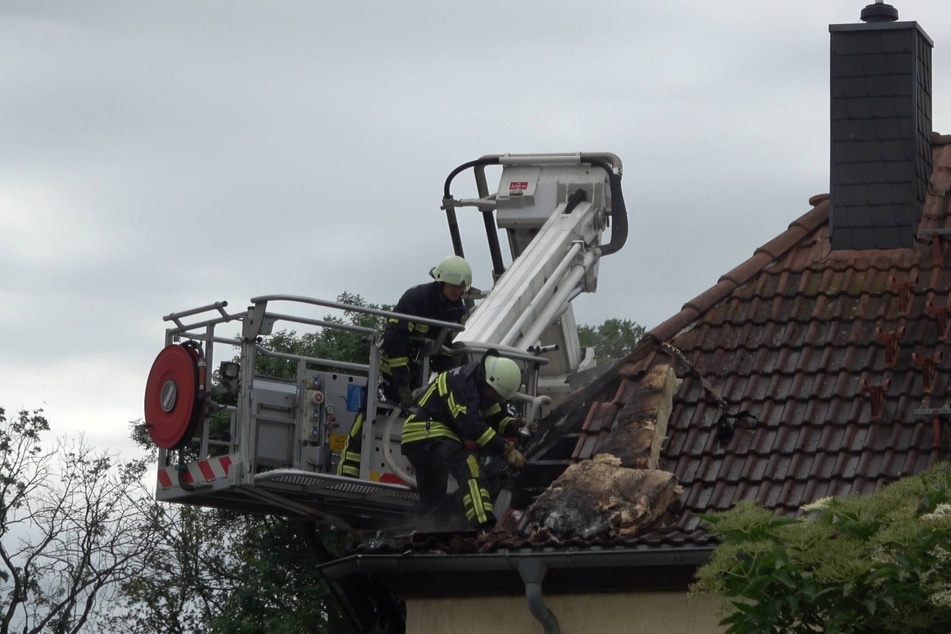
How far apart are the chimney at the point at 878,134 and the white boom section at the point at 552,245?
2.18m

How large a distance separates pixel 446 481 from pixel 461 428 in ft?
2.30

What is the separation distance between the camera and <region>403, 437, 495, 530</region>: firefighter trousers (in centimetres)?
1109

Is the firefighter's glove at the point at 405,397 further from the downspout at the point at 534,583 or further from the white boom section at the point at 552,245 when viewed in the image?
the downspout at the point at 534,583

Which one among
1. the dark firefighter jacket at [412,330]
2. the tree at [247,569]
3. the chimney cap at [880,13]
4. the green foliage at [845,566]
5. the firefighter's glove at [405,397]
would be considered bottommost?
the tree at [247,569]

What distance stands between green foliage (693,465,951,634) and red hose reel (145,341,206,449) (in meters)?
5.16

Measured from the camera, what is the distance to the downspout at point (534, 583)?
9625mm

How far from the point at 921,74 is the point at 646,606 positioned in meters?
5.25

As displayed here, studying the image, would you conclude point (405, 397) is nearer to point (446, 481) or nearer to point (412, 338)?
point (412, 338)

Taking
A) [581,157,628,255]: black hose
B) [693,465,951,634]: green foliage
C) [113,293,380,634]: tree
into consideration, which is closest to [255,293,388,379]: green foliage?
[113,293,380,634]: tree

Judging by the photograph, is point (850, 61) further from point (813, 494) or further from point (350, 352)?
point (350, 352)

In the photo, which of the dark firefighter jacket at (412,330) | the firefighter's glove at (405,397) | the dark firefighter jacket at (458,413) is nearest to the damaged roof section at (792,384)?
the dark firefighter jacket at (458,413)

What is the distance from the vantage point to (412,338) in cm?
1215

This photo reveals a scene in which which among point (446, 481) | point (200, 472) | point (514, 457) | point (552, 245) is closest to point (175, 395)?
point (200, 472)

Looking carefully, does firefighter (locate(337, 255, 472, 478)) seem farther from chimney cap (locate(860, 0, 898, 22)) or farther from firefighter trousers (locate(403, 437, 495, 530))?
chimney cap (locate(860, 0, 898, 22))
